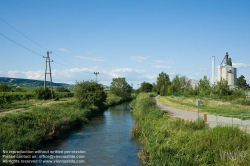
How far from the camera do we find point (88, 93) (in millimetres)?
44688

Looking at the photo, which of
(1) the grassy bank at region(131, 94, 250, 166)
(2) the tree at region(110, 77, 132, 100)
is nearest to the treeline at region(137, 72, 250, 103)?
(2) the tree at region(110, 77, 132, 100)

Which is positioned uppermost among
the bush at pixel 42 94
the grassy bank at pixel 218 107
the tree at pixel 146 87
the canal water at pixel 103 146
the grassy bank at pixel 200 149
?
the tree at pixel 146 87

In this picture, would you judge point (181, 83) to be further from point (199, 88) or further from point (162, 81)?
point (199, 88)

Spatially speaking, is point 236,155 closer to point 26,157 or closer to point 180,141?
point 180,141

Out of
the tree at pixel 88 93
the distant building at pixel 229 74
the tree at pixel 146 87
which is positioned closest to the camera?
the tree at pixel 88 93

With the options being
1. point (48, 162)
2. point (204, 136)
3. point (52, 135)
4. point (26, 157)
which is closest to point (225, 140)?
point (204, 136)

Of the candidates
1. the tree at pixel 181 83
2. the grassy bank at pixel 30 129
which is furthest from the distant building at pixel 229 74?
the grassy bank at pixel 30 129

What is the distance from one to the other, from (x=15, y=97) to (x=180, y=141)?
41482mm

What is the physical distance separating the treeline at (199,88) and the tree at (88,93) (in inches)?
983

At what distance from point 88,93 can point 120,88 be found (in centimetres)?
4819

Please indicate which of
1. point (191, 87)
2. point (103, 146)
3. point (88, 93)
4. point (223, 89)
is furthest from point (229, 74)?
point (103, 146)

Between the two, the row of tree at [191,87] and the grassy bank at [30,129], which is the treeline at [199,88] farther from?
the grassy bank at [30,129]

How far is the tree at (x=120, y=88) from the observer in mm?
91625

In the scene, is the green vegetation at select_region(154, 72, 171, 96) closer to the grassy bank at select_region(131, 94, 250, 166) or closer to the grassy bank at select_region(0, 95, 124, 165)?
the grassy bank at select_region(0, 95, 124, 165)
